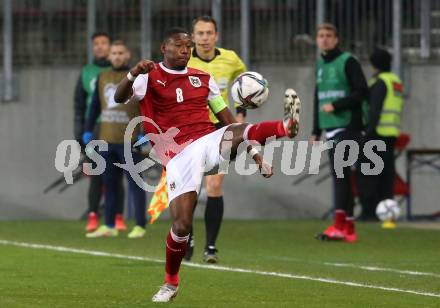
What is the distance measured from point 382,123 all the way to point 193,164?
932cm

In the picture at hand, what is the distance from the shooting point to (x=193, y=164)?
9133mm

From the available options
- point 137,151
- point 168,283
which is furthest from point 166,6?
point 168,283

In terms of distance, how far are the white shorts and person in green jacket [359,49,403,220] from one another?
329 inches

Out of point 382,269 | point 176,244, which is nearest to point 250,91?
point 176,244

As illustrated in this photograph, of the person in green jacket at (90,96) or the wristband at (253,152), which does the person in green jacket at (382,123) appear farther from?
the wristband at (253,152)

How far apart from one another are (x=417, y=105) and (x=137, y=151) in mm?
5319

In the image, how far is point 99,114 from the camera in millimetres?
15602

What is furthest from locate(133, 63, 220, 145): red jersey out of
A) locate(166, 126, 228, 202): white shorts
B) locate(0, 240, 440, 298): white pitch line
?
locate(0, 240, 440, 298): white pitch line

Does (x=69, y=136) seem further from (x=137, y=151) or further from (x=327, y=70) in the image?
(x=327, y=70)

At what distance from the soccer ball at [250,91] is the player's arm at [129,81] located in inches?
29.7

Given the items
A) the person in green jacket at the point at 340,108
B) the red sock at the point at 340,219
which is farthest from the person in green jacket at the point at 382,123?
the red sock at the point at 340,219

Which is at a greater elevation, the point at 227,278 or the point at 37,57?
the point at 37,57

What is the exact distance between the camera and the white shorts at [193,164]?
357 inches

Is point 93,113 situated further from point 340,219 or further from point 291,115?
point 291,115
